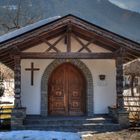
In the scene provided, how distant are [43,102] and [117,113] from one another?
3.19 m

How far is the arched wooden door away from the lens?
15508 millimetres

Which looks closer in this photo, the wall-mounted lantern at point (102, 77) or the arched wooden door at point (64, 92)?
Answer: the wall-mounted lantern at point (102, 77)

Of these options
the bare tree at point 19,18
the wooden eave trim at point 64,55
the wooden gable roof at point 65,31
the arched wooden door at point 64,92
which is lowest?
the arched wooden door at point 64,92

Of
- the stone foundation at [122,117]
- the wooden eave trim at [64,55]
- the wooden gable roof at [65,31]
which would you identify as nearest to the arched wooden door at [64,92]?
the wooden eave trim at [64,55]

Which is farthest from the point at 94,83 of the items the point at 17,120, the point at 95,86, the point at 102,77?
the point at 17,120

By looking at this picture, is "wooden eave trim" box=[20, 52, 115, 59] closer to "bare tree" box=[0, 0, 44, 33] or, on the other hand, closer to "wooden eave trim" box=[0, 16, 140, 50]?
"wooden eave trim" box=[0, 16, 140, 50]

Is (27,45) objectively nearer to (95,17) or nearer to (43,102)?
(43,102)

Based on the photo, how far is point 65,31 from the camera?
48.4 ft

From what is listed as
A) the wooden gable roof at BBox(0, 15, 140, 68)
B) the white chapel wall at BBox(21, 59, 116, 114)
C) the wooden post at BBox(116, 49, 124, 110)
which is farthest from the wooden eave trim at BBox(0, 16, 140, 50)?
the white chapel wall at BBox(21, 59, 116, 114)

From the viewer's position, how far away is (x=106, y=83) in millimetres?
15508

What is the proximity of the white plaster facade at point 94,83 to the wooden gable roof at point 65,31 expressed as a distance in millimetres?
798

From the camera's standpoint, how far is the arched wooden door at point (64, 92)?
15.5 m

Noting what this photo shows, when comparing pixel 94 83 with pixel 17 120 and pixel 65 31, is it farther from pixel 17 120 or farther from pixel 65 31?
pixel 17 120

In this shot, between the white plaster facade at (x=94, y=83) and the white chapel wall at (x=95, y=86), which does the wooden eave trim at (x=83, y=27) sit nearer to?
the white plaster facade at (x=94, y=83)
